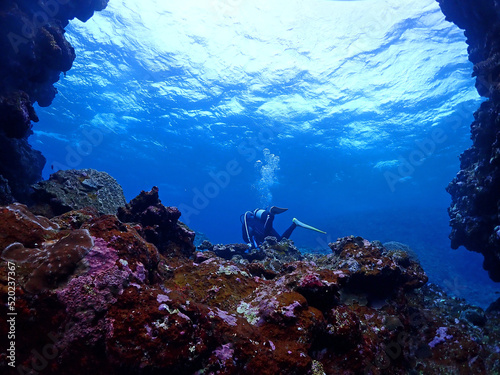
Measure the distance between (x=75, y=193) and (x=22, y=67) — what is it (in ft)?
15.6

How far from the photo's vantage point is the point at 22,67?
27.1ft

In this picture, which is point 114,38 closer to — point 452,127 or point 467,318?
point 467,318

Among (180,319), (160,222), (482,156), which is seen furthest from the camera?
(482,156)

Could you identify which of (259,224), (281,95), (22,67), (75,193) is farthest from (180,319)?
(281,95)

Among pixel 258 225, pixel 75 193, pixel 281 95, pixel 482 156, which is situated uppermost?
pixel 281 95

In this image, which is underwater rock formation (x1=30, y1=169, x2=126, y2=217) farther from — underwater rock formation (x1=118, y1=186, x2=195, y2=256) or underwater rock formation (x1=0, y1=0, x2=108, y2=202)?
underwater rock formation (x1=0, y1=0, x2=108, y2=202)

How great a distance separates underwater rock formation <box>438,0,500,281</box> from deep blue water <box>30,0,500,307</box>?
6645 mm

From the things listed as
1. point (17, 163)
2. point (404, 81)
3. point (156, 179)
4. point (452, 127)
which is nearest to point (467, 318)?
point (17, 163)

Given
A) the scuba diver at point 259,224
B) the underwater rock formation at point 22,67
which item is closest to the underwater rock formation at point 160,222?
the underwater rock formation at point 22,67

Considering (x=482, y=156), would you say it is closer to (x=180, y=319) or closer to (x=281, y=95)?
(x=180, y=319)

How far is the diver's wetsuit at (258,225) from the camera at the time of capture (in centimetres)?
1272

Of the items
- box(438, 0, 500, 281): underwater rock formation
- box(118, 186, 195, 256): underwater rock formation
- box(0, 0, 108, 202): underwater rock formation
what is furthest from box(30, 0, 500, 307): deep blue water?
box(118, 186, 195, 256): underwater rock formation

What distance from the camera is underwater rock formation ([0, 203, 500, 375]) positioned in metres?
2.28

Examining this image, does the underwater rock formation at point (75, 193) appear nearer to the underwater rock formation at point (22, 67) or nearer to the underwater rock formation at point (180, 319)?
the underwater rock formation at point (22, 67)
